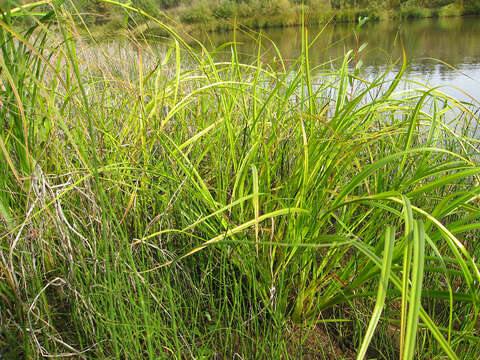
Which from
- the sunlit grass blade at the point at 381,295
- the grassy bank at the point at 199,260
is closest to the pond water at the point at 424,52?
the grassy bank at the point at 199,260

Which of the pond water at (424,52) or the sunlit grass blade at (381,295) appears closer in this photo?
the sunlit grass blade at (381,295)

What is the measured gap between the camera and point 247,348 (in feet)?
2.64

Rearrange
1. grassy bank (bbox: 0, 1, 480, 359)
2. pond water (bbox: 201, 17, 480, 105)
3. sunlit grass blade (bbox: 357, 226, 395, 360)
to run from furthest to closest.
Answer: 1. pond water (bbox: 201, 17, 480, 105)
2. grassy bank (bbox: 0, 1, 480, 359)
3. sunlit grass blade (bbox: 357, 226, 395, 360)

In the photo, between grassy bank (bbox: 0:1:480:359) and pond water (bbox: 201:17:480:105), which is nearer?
grassy bank (bbox: 0:1:480:359)

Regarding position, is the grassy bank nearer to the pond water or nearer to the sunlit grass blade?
the sunlit grass blade

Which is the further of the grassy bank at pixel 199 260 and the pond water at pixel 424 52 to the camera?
the pond water at pixel 424 52

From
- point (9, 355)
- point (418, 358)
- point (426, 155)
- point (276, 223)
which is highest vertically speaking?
point (426, 155)

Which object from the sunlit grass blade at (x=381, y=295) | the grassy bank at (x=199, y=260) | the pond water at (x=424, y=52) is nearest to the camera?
the sunlit grass blade at (x=381, y=295)

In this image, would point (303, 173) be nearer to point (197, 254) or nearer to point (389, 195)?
point (389, 195)

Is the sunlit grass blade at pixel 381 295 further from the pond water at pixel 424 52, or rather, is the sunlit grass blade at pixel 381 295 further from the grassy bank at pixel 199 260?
the pond water at pixel 424 52

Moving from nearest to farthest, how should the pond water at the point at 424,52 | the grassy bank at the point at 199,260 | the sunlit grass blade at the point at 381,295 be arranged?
the sunlit grass blade at the point at 381,295
the grassy bank at the point at 199,260
the pond water at the point at 424,52

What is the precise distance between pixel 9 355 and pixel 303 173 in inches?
29.3

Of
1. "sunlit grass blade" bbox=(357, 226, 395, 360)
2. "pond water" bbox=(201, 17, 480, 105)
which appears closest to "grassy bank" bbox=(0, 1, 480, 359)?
"sunlit grass blade" bbox=(357, 226, 395, 360)

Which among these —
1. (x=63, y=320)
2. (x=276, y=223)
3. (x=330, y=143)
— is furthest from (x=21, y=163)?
(x=330, y=143)
